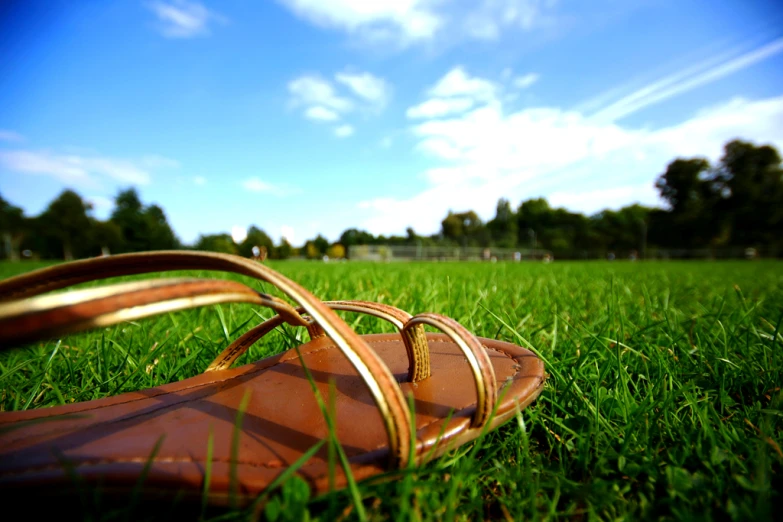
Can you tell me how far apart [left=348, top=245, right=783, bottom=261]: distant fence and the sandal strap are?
38.2 m

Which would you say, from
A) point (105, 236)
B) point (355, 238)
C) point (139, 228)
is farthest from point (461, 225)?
point (105, 236)

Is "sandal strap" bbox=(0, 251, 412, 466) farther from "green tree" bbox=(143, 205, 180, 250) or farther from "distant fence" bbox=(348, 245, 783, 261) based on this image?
"green tree" bbox=(143, 205, 180, 250)

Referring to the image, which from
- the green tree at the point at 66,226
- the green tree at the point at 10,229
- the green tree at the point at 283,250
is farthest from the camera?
the green tree at the point at 283,250

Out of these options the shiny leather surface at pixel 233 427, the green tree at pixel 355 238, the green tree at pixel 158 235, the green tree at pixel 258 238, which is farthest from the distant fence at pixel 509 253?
the shiny leather surface at pixel 233 427

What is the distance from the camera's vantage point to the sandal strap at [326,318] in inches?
23.0

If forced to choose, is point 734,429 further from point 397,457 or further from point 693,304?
point 693,304

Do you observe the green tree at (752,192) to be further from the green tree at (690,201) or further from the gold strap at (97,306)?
the gold strap at (97,306)

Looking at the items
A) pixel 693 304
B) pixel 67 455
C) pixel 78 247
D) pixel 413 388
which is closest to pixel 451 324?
pixel 413 388

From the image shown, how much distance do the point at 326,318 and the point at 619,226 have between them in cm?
6715

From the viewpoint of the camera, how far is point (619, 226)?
5862 centimetres

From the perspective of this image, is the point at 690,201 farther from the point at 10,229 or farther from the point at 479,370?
the point at 10,229

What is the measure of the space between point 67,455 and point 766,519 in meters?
1.04

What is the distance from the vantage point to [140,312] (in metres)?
0.47

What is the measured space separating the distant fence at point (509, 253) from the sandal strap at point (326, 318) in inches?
1503
